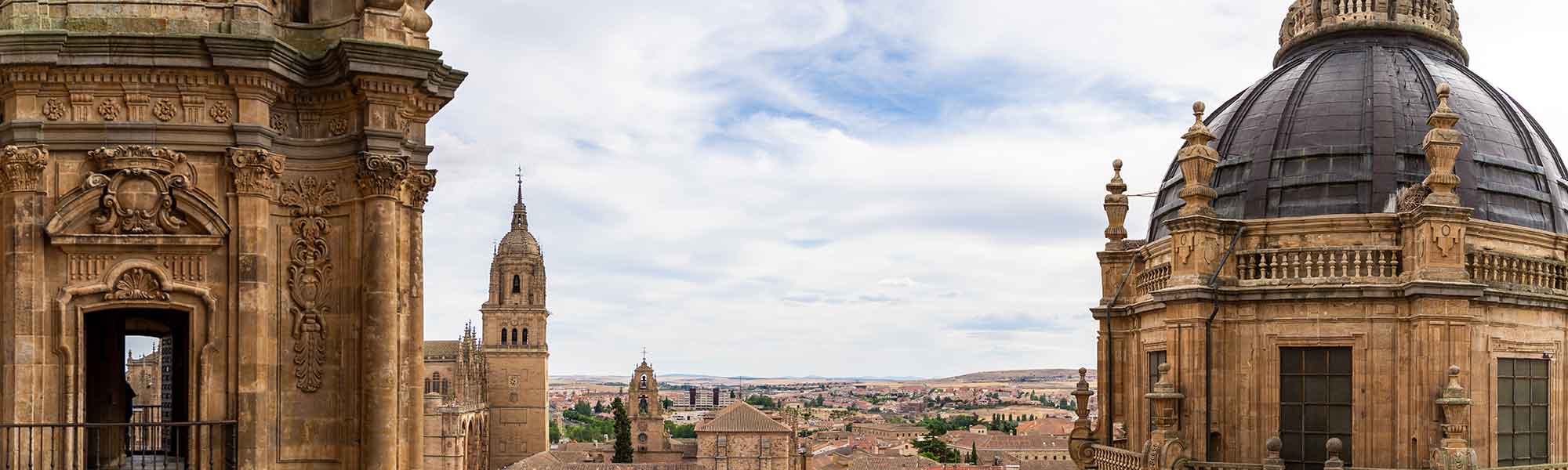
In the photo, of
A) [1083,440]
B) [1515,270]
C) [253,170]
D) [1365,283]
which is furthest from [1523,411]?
[253,170]

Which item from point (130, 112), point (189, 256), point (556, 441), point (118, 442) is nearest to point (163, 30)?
point (130, 112)

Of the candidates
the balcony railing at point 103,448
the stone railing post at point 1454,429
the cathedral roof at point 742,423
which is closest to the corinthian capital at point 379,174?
the balcony railing at point 103,448

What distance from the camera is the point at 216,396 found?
13.5 m

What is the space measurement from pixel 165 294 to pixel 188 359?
698 millimetres

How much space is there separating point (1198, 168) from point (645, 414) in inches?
4688

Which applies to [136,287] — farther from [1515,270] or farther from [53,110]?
[1515,270]

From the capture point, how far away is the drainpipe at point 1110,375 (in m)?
28.1

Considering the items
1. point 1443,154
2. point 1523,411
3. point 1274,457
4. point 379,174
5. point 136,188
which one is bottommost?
point 1274,457

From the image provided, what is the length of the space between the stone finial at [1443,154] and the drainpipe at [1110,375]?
686 cm

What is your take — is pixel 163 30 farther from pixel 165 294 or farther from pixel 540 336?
pixel 540 336

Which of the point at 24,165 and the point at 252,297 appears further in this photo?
the point at 252,297

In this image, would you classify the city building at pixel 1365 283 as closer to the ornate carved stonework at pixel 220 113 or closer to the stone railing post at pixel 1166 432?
the stone railing post at pixel 1166 432

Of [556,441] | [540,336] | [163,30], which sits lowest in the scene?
[556,441]

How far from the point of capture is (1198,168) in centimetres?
2362
